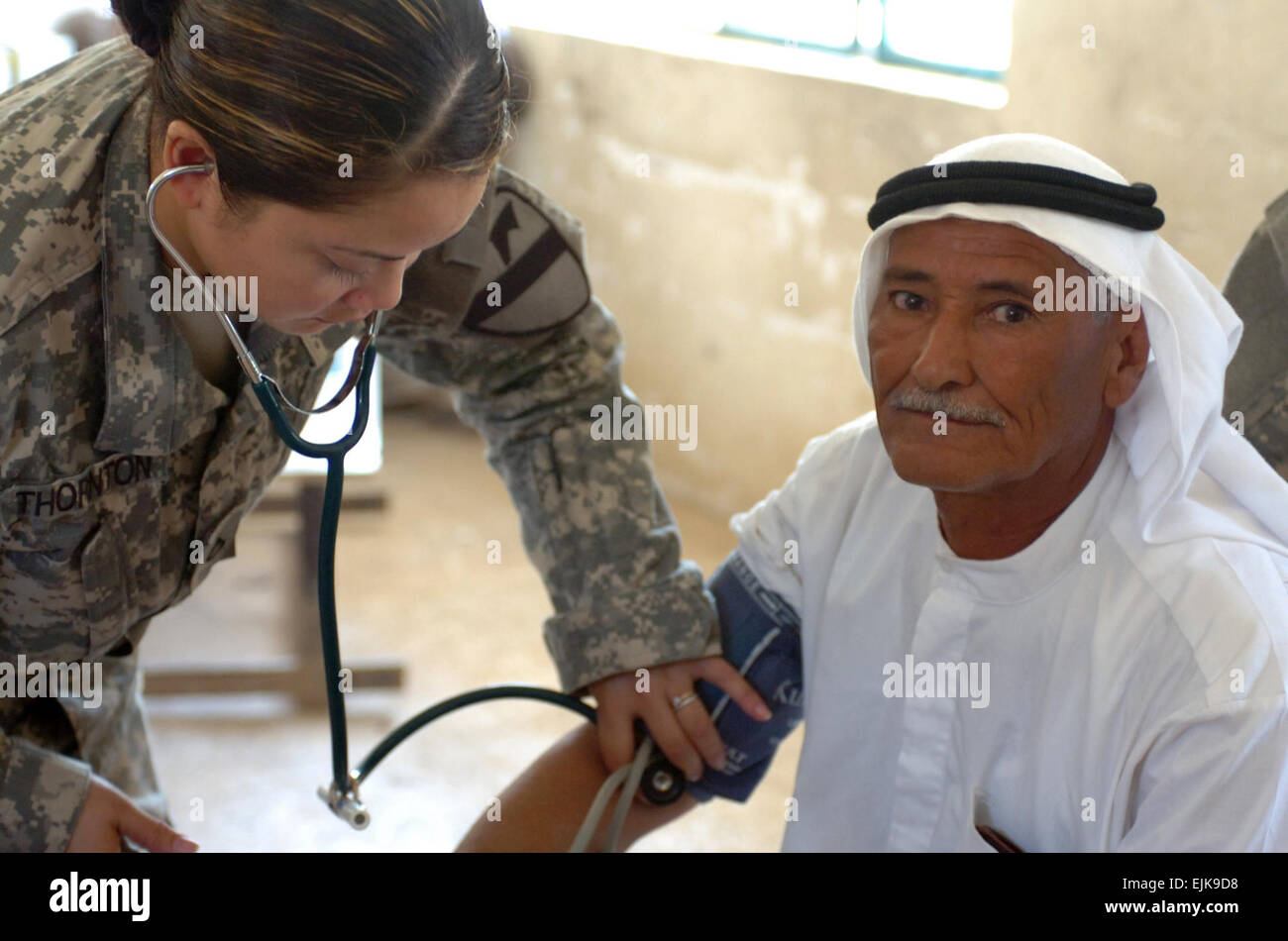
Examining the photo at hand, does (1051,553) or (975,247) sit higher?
(975,247)

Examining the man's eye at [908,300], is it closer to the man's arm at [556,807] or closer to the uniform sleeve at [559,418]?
the uniform sleeve at [559,418]

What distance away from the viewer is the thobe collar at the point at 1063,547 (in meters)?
1.32

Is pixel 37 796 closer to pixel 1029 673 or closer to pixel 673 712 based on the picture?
pixel 673 712

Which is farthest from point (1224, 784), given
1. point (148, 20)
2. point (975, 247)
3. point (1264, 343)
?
point (148, 20)

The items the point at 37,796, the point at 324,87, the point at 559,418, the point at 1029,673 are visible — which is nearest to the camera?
the point at 324,87

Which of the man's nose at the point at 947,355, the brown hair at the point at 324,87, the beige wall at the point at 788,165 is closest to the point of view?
the brown hair at the point at 324,87

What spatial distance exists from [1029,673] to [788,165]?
2810 mm

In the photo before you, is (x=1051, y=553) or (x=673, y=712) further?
(x=673, y=712)

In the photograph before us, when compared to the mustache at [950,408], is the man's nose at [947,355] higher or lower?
higher

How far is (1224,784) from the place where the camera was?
1.10 metres

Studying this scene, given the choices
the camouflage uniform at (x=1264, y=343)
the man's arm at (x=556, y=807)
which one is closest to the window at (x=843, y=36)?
the camouflage uniform at (x=1264, y=343)

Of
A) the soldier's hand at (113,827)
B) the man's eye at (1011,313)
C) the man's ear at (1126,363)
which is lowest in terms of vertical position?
the soldier's hand at (113,827)

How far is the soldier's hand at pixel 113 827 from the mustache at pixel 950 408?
763 millimetres

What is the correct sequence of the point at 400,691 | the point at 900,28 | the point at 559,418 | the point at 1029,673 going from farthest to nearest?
the point at 900,28 < the point at 400,691 < the point at 559,418 < the point at 1029,673
